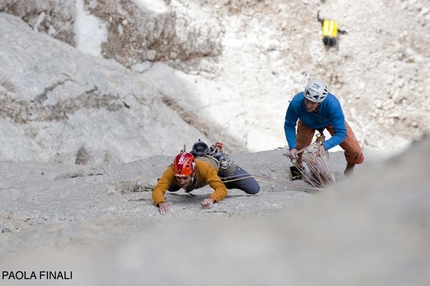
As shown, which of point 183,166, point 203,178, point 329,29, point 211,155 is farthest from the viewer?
point 329,29

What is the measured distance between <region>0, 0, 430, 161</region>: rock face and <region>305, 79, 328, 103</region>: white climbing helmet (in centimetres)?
566

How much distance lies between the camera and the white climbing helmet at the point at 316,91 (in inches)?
296

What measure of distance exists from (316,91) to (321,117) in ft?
2.07

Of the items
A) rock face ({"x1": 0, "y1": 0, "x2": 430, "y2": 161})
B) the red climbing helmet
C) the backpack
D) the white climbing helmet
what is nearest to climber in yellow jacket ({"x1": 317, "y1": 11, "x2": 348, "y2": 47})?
rock face ({"x1": 0, "y1": 0, "x2": 430, "y2": 161})

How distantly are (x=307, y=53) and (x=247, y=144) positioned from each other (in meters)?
4.92

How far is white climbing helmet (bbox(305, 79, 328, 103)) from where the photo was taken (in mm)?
7523

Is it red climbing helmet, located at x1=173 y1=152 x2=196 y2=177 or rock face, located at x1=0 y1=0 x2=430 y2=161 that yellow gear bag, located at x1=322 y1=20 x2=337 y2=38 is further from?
red climbing helmet, located at x1=173 y1=152 x2=196 y2=177

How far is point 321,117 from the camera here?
8.08 meters

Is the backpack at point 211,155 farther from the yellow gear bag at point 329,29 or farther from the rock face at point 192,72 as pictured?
the yellow gear bag at point 329,29

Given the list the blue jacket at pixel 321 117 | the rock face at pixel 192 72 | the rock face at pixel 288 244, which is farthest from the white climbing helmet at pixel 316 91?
the rock face at pixel 192 72

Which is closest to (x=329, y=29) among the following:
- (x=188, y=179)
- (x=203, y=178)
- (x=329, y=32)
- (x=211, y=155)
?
(x=329, y=32)

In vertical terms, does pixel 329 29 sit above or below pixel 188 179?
above

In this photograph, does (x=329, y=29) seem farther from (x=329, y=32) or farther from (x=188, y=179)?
(x=188, y=179)

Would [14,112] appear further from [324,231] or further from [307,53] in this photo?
[324,231]
